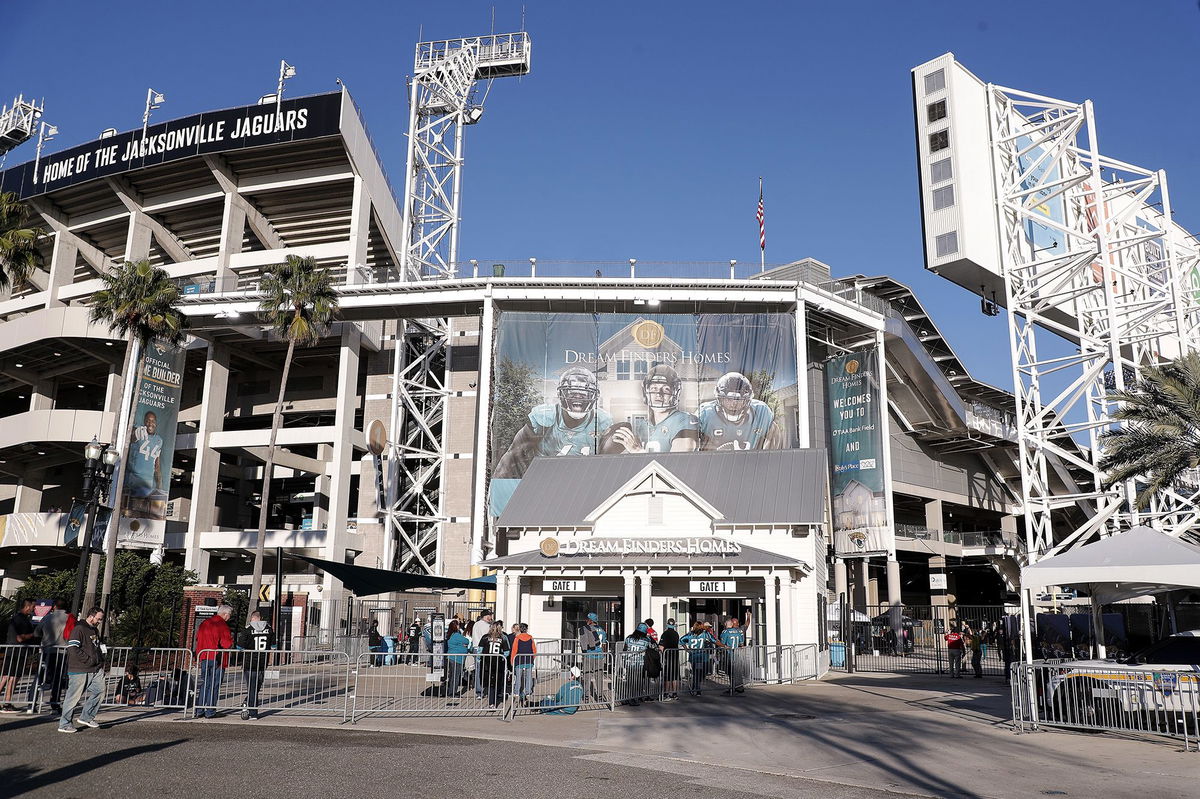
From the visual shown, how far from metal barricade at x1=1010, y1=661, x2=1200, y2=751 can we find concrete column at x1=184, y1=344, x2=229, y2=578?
4452 cm

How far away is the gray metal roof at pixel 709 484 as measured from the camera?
33.7 metres

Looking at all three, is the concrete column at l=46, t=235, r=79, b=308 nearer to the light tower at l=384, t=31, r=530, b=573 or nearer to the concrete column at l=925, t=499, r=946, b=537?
the light tower at l=384, t=31, r=530, b=573

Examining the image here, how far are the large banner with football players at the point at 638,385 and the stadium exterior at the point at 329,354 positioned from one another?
411 millimetres

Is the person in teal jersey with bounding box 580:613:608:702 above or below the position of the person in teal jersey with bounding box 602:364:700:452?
below

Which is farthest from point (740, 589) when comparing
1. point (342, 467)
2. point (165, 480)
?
point (165, 480)

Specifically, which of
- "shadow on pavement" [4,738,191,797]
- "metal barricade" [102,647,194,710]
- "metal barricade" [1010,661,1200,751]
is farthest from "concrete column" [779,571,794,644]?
"shadow on pavement" [4,738,191,797]

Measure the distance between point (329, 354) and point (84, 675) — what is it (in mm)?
46368

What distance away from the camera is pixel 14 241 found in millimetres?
25969

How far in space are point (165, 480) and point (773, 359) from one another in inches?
1248

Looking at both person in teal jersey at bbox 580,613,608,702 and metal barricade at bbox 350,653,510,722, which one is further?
person in teal jersey at bbox 580,613,608,702

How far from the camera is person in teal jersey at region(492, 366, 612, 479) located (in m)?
48.4

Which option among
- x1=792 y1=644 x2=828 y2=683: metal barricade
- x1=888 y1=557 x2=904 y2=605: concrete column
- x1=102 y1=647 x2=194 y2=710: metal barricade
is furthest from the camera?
x1=888 y1=557 x2=904 y2=605: concrete column

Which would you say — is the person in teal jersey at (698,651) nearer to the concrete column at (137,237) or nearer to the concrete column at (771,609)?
the concrete column at (771,609)

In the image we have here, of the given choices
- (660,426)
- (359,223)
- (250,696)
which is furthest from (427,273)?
(250,696)
